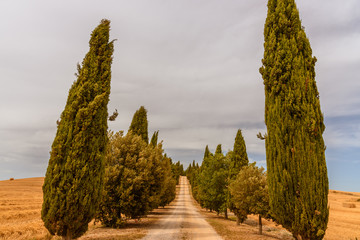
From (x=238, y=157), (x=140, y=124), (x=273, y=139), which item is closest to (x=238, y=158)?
(x=238, y=157)

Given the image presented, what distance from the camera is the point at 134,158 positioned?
19641 mm

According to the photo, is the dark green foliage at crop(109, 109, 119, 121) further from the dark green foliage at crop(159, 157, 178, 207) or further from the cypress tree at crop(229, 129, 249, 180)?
the cypress tree at crop(229, 129, 249, 180)

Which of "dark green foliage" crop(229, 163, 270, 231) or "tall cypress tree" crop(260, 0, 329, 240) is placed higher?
"tall cypress tree" crop(260, 0, 329, 240)

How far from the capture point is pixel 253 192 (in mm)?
20297

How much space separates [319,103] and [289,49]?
3.09m

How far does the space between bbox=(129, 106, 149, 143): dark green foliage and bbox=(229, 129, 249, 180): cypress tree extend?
1171cm

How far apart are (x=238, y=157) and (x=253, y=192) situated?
28.3ft

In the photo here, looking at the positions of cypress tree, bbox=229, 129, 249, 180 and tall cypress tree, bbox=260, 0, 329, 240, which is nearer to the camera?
tall cypress tree, bbox=260, 0, 329, 240

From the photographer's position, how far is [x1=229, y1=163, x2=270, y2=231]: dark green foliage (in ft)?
62.7

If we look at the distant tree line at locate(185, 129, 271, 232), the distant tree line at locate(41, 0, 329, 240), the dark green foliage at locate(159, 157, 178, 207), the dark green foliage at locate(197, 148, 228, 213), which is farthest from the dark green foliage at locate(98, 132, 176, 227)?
the dark green foliage at locate(197, 148, 228, 213)

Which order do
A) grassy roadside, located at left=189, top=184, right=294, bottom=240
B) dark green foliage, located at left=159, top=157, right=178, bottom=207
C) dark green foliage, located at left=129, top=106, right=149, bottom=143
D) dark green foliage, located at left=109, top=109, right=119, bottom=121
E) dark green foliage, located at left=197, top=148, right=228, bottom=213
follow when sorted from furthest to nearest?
1. dark green foliage, located at left=197, top=148, right=228, bottom=213
2. dark green foliage, located at left=129, top=106, right=149, bottom=143
3. dark green foliage, located at left=159, top=157, right=178, bottom=207
4. grassy roadside, located at left=189, top=184, right=294, bottom=240
5. dark green foliage, located at left=109, top=109, right=119, bottom=121

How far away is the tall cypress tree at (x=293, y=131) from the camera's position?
964cm

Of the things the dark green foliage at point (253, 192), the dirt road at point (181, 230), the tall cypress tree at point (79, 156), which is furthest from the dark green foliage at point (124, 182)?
the dark green foliage at point (253, 192)

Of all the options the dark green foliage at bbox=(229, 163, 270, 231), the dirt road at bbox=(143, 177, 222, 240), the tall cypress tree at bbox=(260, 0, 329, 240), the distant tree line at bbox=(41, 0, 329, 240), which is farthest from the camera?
the dark green foliage at bbox=(229, 163, 270, 231)
